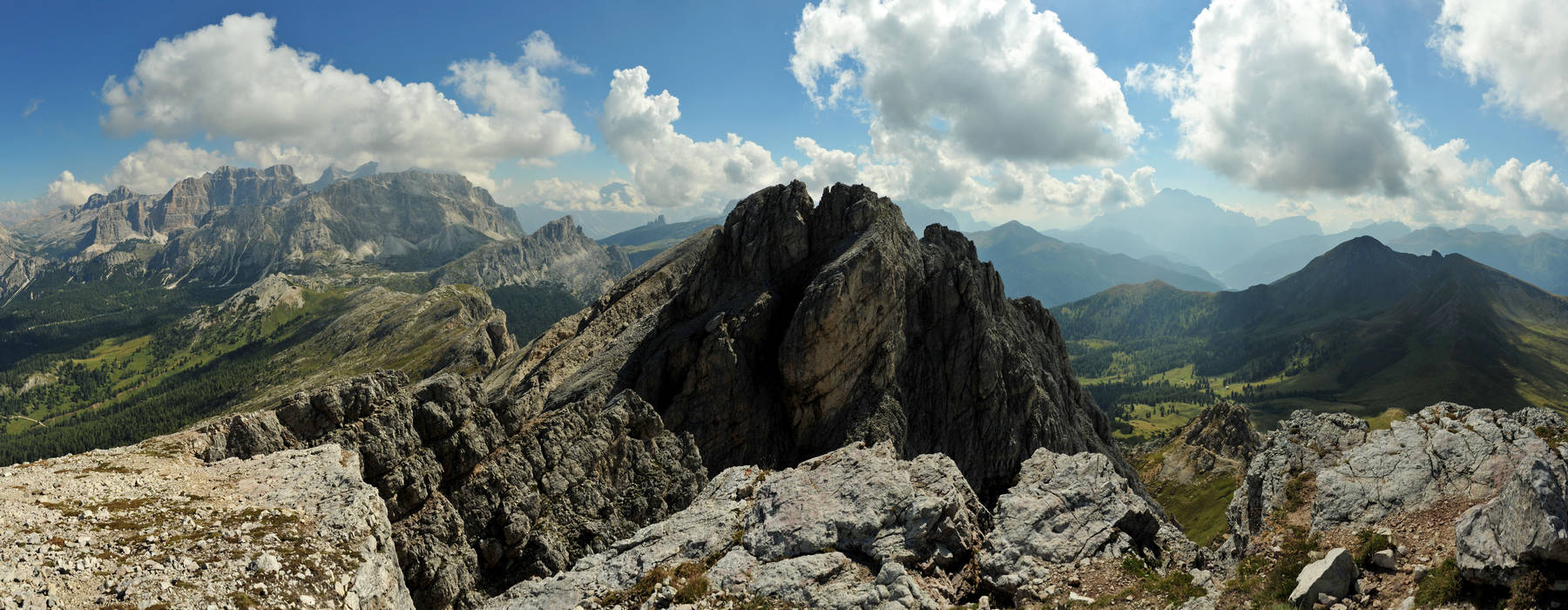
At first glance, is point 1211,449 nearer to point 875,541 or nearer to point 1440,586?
point 1440,586

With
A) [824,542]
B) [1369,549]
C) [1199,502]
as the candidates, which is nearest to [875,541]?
[824,542]

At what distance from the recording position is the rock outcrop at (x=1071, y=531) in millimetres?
25219

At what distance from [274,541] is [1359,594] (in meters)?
39.4

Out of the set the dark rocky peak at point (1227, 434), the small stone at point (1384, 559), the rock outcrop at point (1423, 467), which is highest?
the rock outcrop at point (1423, 467)

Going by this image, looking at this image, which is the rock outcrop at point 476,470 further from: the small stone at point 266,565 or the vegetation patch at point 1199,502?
the vegetation patch at point 1199,502

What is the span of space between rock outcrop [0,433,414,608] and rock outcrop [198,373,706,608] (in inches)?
179

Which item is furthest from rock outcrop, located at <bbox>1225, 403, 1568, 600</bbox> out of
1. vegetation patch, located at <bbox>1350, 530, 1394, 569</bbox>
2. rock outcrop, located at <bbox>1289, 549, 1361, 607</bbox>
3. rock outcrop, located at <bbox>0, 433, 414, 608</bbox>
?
rock outcrop, located at <bbox>0, 433, 414, 608</bbox>

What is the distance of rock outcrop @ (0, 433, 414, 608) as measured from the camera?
801 inches

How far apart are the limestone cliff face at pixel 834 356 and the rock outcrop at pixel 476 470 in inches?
464

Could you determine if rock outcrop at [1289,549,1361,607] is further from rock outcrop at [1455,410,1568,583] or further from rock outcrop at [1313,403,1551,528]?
rock outcrop at [1313,403,1551,528]

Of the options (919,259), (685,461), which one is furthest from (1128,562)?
(919,259)

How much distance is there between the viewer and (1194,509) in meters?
142

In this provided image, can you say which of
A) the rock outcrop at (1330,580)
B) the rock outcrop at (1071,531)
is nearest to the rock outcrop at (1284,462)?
the rock outcrop at (1071,531)

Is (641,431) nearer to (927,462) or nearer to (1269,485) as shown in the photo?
(927,462)
